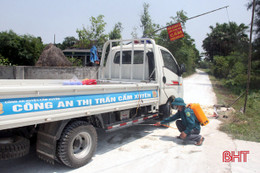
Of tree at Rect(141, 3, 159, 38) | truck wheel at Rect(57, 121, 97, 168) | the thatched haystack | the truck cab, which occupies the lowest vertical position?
truck wheel at Rect(57, 121, 97, 168)

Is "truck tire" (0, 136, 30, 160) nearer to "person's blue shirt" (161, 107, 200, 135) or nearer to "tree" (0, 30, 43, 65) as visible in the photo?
"person's blue shirt" (161, 107, 200, 135)

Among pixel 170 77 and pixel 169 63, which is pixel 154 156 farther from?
pixel 169 63

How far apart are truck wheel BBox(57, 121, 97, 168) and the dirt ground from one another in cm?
19

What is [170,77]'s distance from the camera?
6379 mm

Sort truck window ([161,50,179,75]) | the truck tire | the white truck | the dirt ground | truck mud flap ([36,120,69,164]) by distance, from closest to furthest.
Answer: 1. the white truck
2. the truck tire
3. truck mud flap ([36,120,69,164])
4. the dirt ground
5. truck window ([161,50,179,75])

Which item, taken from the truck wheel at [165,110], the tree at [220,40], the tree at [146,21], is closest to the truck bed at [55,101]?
the truck wheel at [165,110]

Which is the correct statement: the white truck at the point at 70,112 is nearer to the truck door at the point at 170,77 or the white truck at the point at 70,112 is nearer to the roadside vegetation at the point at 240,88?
the truck door at the point at 170,77

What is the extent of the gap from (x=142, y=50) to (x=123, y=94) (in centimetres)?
218

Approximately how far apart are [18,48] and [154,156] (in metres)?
19.9

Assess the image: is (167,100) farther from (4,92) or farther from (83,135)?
(4,92)

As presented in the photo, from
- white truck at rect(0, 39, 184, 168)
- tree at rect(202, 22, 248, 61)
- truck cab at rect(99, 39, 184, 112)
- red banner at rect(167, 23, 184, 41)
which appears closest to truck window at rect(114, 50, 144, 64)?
truck cab at rect(99, 39, 184, 112)

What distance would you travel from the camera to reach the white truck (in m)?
2.74

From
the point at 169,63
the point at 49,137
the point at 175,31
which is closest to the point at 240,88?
the point at 175,31

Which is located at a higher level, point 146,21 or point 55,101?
point 146,21
